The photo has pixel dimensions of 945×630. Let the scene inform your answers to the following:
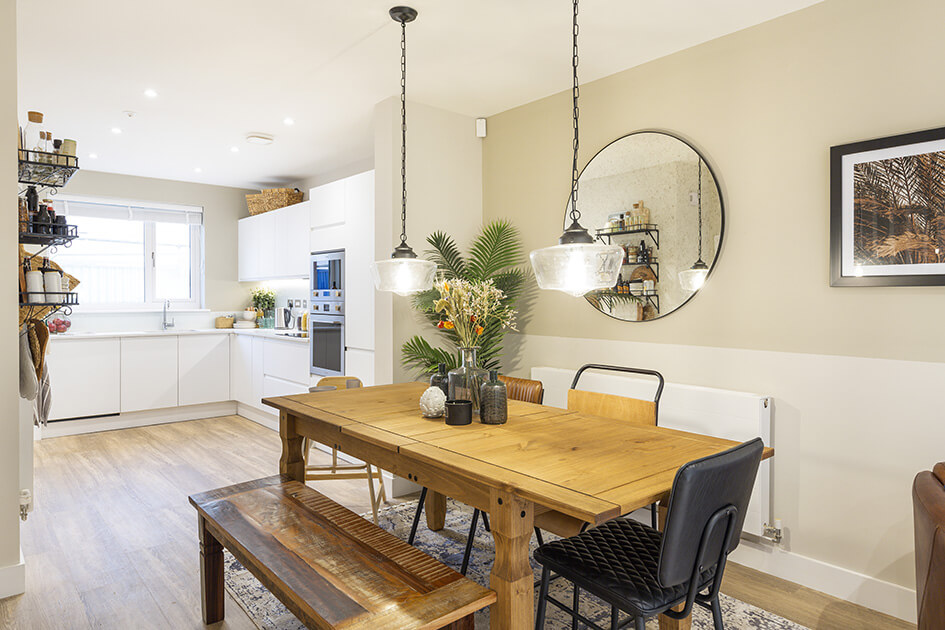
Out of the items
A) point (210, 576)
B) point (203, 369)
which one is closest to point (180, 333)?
point (203, 369)

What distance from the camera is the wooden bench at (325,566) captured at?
143cm

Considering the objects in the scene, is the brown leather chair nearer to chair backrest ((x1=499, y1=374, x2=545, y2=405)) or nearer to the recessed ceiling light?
chair backrest ((x1=499, y1=374, x2=545, y2=405))

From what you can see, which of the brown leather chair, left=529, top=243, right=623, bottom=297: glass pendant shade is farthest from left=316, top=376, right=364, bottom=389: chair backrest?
the brown leather chair

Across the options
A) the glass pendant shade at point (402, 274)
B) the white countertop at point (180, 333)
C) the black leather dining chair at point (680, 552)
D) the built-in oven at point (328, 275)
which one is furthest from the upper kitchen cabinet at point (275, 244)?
the black leather dining chair at point (680, 552)

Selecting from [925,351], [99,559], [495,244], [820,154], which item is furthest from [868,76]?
[99,559]

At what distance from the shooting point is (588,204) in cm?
341

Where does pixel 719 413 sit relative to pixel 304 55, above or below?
below

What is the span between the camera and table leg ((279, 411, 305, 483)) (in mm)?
2551

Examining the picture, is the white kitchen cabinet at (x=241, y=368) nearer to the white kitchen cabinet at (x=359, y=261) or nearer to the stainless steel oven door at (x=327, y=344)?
the stainless steel oven door at (x=327, y=344)

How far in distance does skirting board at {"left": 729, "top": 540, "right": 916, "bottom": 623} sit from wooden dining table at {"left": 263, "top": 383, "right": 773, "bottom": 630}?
1071mm

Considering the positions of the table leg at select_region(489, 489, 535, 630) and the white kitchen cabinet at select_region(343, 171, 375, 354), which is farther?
the white kitchen cabinet at select_region(343, 171, 375, 354)

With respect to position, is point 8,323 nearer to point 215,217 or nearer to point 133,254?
point 133,254

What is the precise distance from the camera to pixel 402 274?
7.55 ft

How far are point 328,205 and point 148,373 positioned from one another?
2.60 m
